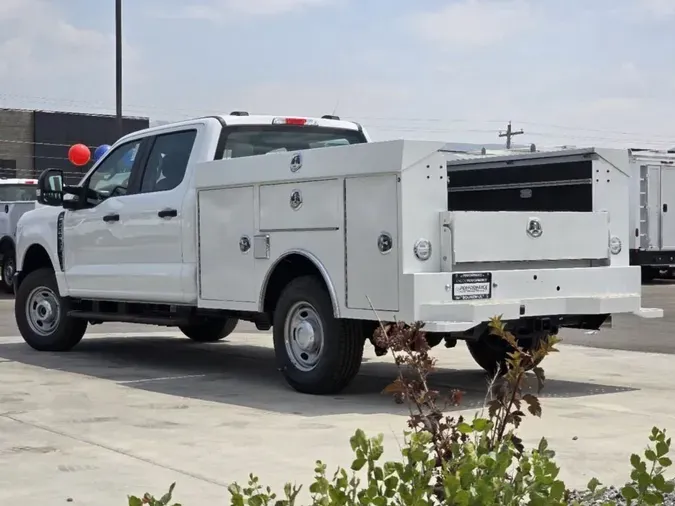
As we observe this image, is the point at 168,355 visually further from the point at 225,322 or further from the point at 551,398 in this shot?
the point at 551,398

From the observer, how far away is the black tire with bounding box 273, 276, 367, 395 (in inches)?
319

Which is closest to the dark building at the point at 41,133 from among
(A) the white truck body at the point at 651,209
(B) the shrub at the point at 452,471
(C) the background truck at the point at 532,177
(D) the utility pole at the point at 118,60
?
(D) the utility pole at the point at 118,60

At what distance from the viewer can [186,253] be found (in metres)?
9.48

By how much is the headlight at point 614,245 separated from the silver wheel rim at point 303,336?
7.80 ft

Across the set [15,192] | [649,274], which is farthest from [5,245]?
[649,274]

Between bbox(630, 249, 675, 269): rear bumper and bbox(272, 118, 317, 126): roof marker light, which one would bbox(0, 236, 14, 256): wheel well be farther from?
bbox(630, 249, 675, 269): rear bumper

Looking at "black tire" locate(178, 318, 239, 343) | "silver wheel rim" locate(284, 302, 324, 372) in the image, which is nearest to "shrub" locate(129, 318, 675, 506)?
"silver wheel rim" locate(284, 302, 324, 372)

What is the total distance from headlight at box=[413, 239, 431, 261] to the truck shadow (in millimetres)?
1064

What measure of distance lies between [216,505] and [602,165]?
16.1 feet

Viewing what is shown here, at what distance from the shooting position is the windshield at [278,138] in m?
9.69

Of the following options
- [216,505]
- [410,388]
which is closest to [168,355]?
[216,505]

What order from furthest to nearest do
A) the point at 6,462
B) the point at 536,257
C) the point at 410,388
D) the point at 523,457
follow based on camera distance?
1. the point at 536,257
2. the point at 6,462
3. the point at 410,388
4. the point at 523,457

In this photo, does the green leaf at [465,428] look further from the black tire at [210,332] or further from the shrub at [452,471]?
the black tire at [210,332]

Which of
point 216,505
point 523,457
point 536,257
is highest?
point 536,257
